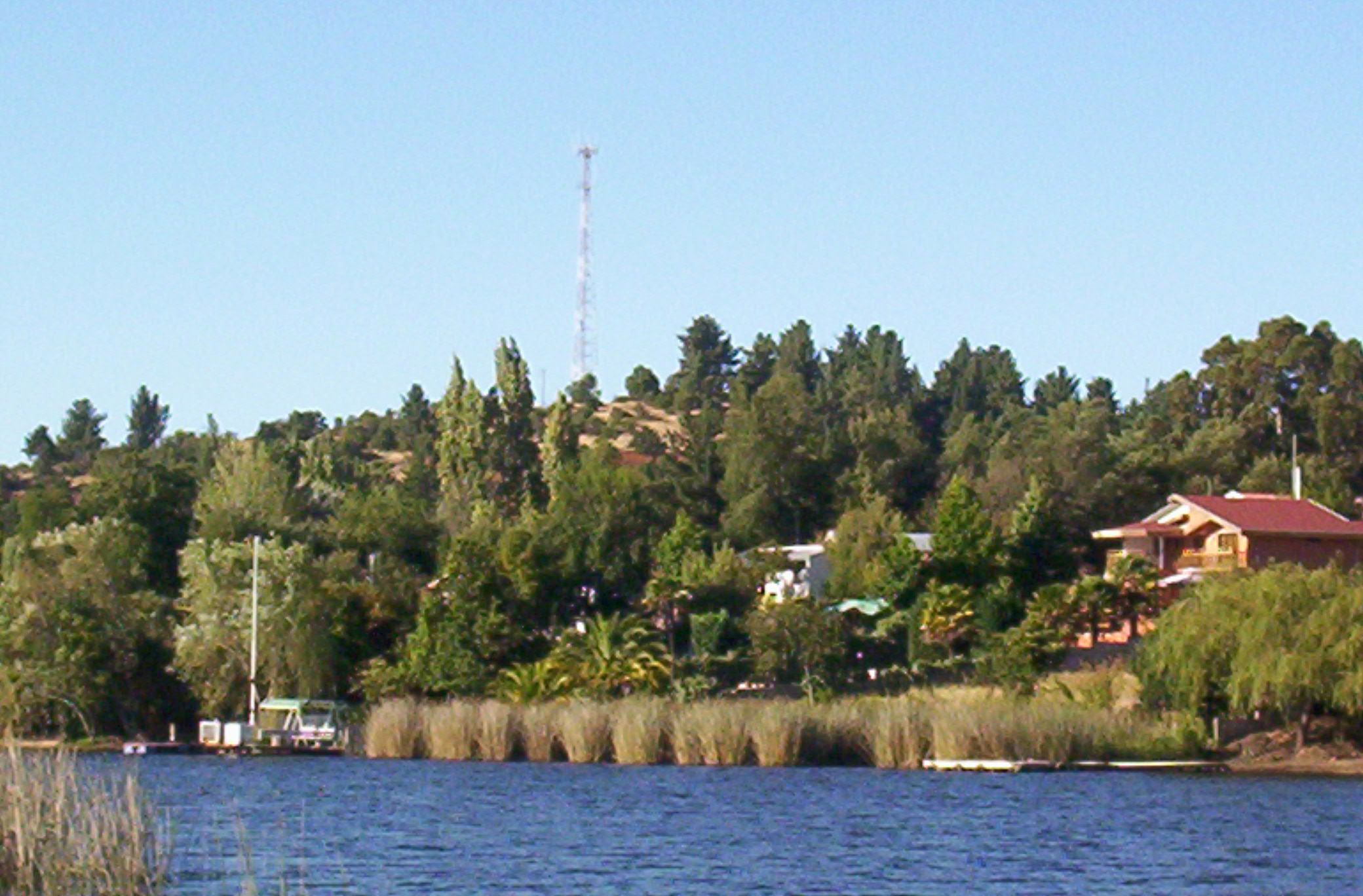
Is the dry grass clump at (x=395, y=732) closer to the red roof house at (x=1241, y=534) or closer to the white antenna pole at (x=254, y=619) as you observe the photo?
the white antenna pole at (x=254, y=619)

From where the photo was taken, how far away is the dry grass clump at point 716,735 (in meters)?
59.8

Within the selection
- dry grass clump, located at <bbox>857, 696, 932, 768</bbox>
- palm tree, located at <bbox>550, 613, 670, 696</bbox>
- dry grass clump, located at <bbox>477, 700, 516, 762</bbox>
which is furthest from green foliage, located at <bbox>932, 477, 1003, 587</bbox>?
dry grass clump, located at <bbox>477, 700, 516, 762</bbox>

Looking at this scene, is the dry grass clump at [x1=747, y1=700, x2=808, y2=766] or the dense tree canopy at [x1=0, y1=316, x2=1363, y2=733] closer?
the dry grass clump at [x1=747, y1=700, x2=808, y2=766]

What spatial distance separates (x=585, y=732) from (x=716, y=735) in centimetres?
504

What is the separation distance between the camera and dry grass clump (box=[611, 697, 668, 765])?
61.3 metres

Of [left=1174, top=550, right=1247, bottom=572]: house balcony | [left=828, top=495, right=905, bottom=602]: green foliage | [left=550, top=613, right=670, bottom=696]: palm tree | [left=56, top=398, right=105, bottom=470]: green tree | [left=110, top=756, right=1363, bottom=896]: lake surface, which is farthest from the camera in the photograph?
[left=56, top=398, right=105, bottom=470]: green tree

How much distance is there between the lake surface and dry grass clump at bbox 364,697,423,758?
23.4ft

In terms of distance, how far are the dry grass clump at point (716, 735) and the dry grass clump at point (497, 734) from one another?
640 centimetres

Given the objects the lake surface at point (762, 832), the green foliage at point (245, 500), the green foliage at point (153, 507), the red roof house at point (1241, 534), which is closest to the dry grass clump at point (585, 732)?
the lake surface at point (762, 832)

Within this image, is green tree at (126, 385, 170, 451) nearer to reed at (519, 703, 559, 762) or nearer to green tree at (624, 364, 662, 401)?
green tree at (624, 364, 662, 401)

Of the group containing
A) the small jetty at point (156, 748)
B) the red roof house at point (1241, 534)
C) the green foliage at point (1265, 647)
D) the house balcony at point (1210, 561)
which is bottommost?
the small jetty at point (156, 748)

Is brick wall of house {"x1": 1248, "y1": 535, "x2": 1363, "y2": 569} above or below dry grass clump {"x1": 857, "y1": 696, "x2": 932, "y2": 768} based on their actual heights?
above

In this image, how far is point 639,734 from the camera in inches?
2414

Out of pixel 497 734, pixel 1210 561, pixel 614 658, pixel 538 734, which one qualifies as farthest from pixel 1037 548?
pixel 497 734
